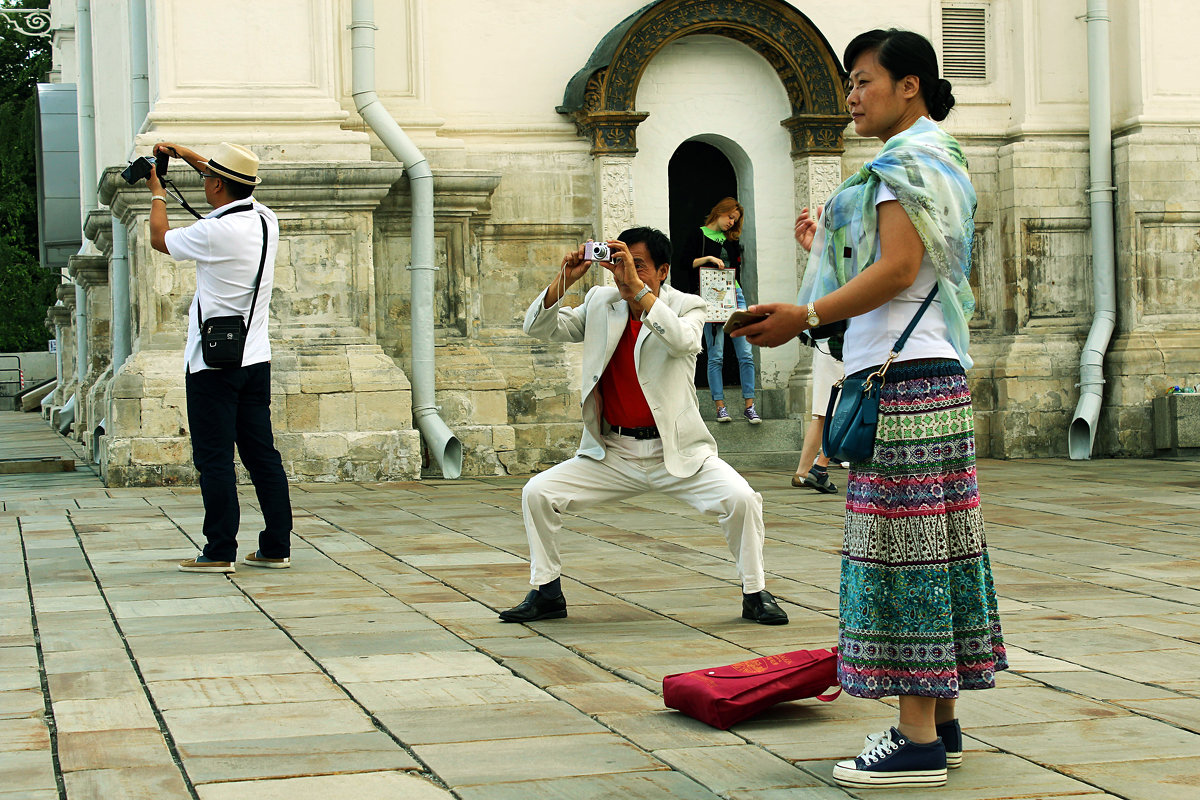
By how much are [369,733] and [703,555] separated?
12.0 feet

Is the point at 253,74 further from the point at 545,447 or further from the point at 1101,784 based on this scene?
the point at 1101,784

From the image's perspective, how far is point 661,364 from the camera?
5.91 m

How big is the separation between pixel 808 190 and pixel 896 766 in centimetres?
1012

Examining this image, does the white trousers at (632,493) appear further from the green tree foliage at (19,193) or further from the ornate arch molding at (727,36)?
the green tree foliage at (19,193)

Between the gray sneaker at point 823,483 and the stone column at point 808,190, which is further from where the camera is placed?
the stone column at point 808,190

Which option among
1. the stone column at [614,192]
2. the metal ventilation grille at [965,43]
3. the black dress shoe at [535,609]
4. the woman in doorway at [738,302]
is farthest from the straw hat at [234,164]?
the metal ventilation grille at [965,43]

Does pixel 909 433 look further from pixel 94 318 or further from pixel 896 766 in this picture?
pixel 94 318

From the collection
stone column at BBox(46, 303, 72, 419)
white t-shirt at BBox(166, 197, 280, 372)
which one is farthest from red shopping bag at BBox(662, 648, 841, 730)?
stone column at BBox(46, 303, 72, 419)

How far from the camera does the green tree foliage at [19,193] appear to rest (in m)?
40.9

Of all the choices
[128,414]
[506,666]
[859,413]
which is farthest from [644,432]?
[128,414]

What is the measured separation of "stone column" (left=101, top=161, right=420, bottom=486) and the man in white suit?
Answer: 5.46 metres

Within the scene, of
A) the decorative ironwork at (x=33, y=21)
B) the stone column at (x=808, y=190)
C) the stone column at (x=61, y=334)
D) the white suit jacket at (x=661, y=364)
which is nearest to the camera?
the white suit jacket at (x=661, y=364)

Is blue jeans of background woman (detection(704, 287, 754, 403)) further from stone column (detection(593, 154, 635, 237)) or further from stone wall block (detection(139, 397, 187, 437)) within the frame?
stone wall block (detection(139, 397, 187, 437))

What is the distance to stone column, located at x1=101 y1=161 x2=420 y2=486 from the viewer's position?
36.1 feet
